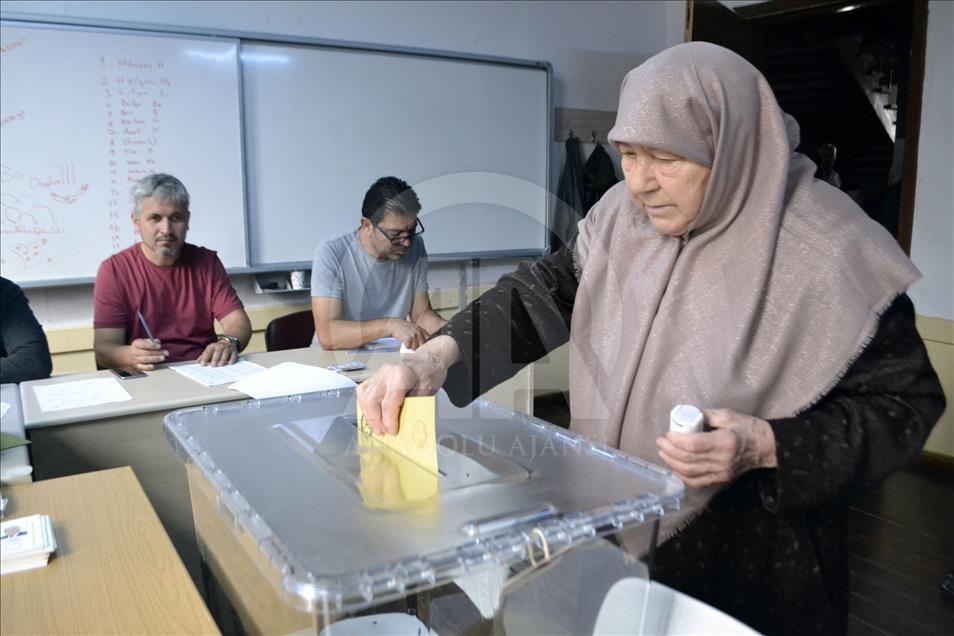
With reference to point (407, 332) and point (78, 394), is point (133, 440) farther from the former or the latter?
point (407, 332)

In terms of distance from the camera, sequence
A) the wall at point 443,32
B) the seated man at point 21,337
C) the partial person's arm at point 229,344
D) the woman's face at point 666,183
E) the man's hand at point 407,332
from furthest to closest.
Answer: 1. the wall at point 443,32
2. the man's hand at point 407,332
3. the partial person's arm at point 229,344
4. the seated man at point 21,337
5. the woman's face at point 666,183

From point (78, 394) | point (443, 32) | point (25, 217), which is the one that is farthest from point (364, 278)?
point (443, 32)

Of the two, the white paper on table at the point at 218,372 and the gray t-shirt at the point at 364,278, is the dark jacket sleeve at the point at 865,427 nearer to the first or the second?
the white paper on table at the point at 218,372

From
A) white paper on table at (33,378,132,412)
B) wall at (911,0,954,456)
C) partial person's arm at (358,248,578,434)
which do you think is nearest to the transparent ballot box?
partial person's arm at (358,248,578,434)

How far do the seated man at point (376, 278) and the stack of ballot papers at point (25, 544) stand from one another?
153 cm

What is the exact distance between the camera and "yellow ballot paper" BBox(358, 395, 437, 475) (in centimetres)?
85

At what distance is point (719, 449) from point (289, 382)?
4.50ft

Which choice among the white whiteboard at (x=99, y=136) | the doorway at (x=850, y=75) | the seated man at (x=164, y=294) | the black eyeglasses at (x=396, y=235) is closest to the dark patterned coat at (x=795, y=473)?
the seated man at (x=164, y=294)

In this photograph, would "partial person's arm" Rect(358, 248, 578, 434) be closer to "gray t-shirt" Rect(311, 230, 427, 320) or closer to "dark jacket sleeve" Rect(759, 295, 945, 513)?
"dark jacket sleeve" Rect(759, 295, 945, 513)

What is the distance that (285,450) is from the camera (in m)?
0.90

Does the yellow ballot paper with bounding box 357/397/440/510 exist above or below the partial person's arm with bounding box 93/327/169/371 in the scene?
above

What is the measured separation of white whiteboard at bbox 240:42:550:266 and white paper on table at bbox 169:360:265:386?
1133 millimetres

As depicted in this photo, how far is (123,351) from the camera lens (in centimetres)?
244

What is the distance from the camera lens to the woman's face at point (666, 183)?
3.30 feet
